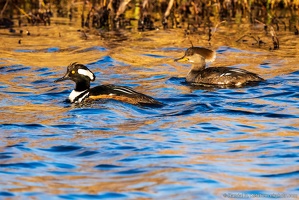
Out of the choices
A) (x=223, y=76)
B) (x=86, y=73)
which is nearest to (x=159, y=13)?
(x=223, y=76)

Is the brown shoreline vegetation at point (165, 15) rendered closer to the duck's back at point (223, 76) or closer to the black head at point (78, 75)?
the duck's back at point (223, 76)

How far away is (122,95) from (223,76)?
2.59m

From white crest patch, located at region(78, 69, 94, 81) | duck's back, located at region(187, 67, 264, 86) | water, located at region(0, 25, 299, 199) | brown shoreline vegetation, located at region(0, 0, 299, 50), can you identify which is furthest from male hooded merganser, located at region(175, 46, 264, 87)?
brown shoreline vegetation, located at region(0, 0, 299, 50)

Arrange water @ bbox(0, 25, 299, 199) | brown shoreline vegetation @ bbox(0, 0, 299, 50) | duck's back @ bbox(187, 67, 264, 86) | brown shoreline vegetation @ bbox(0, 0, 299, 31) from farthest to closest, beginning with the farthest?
1. brown shoreline vegetation @ bbox(0, 0, 299, 31)
2. brown shoreline vegetation @ bbox(0, 0, 299, 50)
3. duck's back @ bbox(187, 67, 264, 86)
4. water @ bbox(0, 25, 299, 199)

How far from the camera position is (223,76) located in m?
12.6

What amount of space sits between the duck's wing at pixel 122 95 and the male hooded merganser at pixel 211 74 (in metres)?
2.14

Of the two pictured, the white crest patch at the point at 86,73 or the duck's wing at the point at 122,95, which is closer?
the duck's wing at the point at 122,95

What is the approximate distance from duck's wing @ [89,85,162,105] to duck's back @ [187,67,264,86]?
2.12 m

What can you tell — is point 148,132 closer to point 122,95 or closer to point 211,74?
point 122,95

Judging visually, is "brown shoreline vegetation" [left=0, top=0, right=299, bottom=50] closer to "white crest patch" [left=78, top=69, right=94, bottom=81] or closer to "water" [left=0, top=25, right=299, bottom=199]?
"water" [left=0, top=25, right=299, bottom=199]

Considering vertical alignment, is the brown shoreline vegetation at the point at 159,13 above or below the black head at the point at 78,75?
above

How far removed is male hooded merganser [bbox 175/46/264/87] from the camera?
1230 centimetres

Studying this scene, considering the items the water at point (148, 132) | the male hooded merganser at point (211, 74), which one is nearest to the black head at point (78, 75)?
the water at point (148, 132)

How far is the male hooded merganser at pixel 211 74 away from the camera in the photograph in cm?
1230
